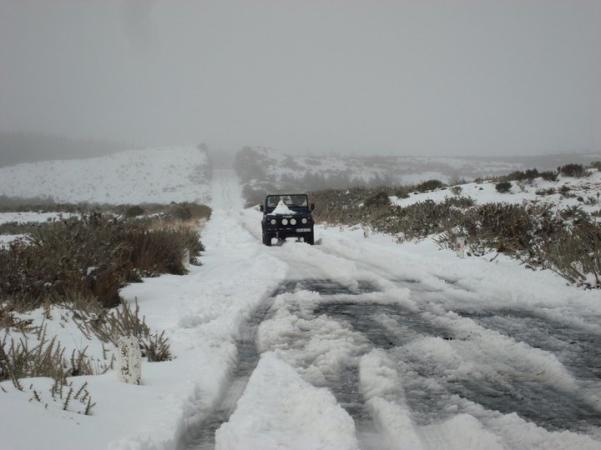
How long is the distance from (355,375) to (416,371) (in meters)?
0.48

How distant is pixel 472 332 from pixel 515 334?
1.38ft

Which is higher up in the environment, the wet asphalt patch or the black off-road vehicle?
the wet asphalt patch

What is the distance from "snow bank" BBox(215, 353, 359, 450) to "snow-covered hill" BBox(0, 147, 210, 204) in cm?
5956

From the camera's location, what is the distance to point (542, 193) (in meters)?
18.8

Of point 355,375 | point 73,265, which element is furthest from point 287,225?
point 355,375

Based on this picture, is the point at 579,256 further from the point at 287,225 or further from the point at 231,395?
the point at 287,225

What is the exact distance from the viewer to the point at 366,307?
6.48m

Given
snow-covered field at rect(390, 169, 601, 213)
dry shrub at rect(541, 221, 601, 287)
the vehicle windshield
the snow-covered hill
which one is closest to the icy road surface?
dry shrub at rect(541, 221, 601, 287)

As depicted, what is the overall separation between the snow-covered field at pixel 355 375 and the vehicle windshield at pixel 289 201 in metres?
8.73

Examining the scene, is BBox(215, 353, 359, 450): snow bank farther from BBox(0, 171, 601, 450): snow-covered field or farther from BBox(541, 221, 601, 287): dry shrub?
BBox(541, 221, 601, 287): dry shrub

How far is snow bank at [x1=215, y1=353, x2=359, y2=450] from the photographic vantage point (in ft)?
9.10

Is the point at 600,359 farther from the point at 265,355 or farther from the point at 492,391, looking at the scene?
the point at 265,355

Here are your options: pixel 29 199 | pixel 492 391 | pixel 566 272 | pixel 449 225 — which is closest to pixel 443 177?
pixel 29 199

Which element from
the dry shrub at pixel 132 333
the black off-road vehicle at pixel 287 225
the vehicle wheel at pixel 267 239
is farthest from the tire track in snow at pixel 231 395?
the vehicle wheel at pixel 267 239
